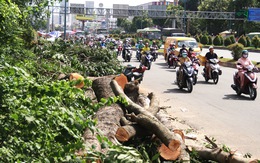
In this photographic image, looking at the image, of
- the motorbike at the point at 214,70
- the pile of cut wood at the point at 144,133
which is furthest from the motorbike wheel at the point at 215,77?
the pile of cut wood at the point at 144,133

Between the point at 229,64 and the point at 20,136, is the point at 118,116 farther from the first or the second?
the point at 229,64

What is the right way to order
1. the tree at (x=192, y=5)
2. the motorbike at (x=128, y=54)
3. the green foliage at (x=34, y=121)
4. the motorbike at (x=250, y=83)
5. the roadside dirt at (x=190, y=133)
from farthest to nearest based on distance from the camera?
the tree at (x=192, y=5) → the motorbike at (x=128, y=54) → the motorbike at (x=250, y=83) → the roadside dirt at (x=190, y=133) → the green foliage at (x=34, y=121)

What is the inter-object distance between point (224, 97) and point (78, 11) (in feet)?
282

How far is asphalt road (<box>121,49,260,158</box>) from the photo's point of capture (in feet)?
30.0

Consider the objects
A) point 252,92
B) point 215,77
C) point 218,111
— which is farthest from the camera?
point 215,77

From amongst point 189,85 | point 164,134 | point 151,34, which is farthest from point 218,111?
point 151,34

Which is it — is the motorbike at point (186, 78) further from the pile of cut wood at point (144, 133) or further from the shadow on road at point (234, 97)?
the pile of cut wood at point (144, 133)

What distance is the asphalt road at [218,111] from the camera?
915 cm

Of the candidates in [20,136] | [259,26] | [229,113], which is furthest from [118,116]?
[259,26]

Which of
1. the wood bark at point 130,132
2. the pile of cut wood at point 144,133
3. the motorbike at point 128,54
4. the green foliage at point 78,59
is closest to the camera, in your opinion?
the pile of cut wood at point 144,133

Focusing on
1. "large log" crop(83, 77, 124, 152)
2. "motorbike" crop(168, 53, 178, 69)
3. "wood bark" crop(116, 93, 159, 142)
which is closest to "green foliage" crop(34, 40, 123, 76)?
"large log" crop(83, 77, 124, 152)

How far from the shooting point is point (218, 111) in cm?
1222

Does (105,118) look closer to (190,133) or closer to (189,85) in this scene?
(190,133)

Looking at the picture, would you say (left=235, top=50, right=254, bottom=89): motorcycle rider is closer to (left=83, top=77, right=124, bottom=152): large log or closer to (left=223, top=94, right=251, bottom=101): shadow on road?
(left=223, top=94, right=251, bottom=101): shadow on road
